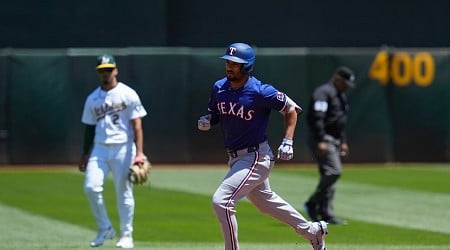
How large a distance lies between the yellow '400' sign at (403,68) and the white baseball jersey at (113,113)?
12.9 meters

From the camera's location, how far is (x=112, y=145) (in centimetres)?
1193

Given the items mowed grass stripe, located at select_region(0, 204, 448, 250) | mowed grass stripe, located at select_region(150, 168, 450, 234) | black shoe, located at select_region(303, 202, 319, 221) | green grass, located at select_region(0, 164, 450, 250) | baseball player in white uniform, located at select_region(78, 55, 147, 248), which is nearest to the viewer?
baseball player in white uniform, located at select_region(78, 55, 147, 248)

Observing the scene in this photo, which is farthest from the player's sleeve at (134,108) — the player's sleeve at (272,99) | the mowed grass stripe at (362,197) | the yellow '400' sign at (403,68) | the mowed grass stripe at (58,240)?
the yellow '400' sign at (403,68)

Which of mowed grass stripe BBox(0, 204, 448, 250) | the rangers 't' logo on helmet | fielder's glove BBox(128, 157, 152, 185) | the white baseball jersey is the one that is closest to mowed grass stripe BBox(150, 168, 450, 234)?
mowed grass stripe BBox(0, 204, 448, 250)

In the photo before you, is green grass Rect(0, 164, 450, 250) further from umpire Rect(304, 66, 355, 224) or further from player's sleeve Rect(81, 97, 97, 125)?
player's sleeve Rect(81, 97, 97, 125)

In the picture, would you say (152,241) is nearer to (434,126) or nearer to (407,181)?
(407,181)

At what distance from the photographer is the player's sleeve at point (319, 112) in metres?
14.3

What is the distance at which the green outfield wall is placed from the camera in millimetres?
23203

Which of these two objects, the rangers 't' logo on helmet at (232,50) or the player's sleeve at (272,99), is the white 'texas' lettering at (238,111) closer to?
the player's sleeve at (272,99)

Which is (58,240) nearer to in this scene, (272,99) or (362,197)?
(272,99)

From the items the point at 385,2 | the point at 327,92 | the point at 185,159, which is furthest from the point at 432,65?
the point at 327,92

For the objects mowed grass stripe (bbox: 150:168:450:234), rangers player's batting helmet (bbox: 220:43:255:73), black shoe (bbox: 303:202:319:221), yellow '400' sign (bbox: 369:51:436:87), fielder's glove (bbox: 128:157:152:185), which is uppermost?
rangers player's batting helmet (bbox: 220:43:255:73)

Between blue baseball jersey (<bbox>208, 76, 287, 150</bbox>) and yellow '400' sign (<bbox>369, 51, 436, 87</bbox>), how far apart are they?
48.6 feet

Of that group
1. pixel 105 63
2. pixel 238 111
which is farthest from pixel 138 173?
pixel 238 111
